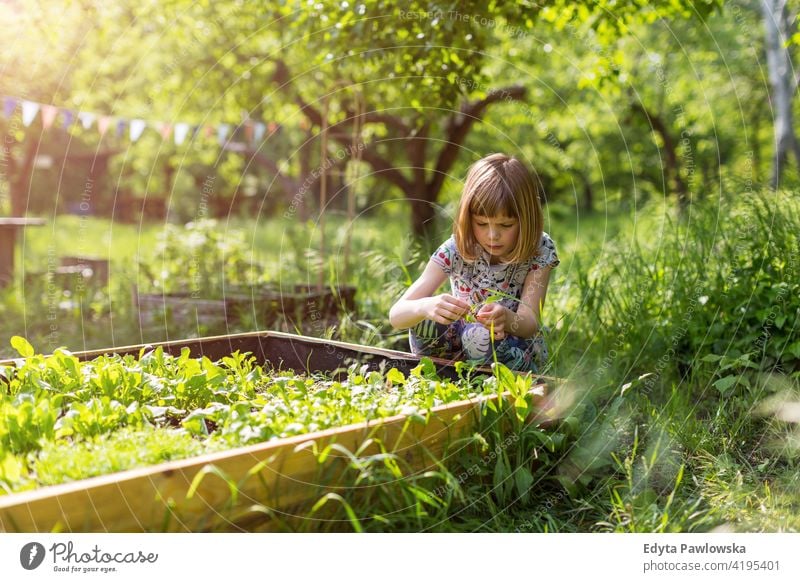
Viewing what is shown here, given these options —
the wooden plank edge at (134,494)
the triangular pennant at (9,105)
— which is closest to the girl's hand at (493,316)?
the wooden plank edge at (134,494)

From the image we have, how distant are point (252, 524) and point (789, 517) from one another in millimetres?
1338

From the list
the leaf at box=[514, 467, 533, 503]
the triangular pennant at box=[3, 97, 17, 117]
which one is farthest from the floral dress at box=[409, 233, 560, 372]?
the triangular pennant at box=[3, 97, 17, 117]

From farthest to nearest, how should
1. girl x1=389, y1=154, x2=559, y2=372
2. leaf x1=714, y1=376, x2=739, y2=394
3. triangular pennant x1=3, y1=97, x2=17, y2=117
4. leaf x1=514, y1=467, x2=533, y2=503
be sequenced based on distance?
1. triangular pennant x1=3, y1=97, x2=17, y2=117
2. leaf x1=714, y1=376, x2=739, y2=394
3. girl x1=389, y1=154, x2=559, y2=372
4. leaf x1=514, y1=467, x2=533, y2=503

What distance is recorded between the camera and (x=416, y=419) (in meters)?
1.80

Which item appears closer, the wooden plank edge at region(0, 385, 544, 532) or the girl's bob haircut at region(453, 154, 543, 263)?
the wooden plank edge at region(0, 385, 544, 532)

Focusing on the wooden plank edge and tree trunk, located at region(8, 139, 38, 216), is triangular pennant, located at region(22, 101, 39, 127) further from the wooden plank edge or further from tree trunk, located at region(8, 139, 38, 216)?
the wooden plank edge

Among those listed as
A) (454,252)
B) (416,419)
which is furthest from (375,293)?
(416,419)

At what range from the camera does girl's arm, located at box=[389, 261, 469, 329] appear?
7.71 feet

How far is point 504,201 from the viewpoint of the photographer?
8.14ft

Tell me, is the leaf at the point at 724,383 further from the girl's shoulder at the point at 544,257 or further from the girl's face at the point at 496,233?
the girl's face at the point at 496,233

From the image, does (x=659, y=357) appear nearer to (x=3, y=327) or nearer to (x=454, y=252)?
(x=454, y=252)
